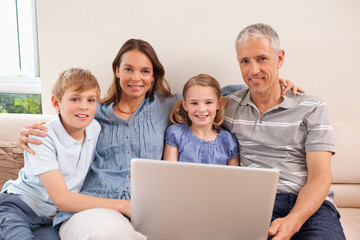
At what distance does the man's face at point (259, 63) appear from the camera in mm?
1472

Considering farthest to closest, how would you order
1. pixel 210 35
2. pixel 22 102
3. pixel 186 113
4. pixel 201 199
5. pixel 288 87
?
pixel 22 102 < pixel 210 35 < pixel 186 113 < pixel 288 87 < pixel 201 199

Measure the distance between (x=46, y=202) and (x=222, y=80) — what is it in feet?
3.89

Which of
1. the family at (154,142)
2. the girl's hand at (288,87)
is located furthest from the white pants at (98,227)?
the girl's hand at (288,87)

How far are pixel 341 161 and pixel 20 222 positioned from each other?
164 centimetres

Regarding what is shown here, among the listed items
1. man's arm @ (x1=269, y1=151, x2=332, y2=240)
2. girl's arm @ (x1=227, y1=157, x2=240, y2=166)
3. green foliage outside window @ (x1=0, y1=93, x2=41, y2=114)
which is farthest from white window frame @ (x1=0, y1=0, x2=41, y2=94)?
man's arm @ (x1=269, y1=151, x2=332, y2=240)

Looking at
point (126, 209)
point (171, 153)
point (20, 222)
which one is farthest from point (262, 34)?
point (20, 222)

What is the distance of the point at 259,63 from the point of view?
1494 mm

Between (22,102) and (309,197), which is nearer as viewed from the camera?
(309,197)

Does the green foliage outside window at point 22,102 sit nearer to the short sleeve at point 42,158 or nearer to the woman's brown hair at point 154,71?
the woman's brown hair at point 154,71

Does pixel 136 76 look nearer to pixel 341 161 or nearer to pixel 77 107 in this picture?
pixel 77 107

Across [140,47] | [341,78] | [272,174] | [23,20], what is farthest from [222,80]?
[23,20]

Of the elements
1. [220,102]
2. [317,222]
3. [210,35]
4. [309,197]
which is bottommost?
[317,222]

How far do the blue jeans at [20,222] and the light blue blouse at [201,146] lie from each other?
0.68 metres

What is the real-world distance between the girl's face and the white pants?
1.93 ft
